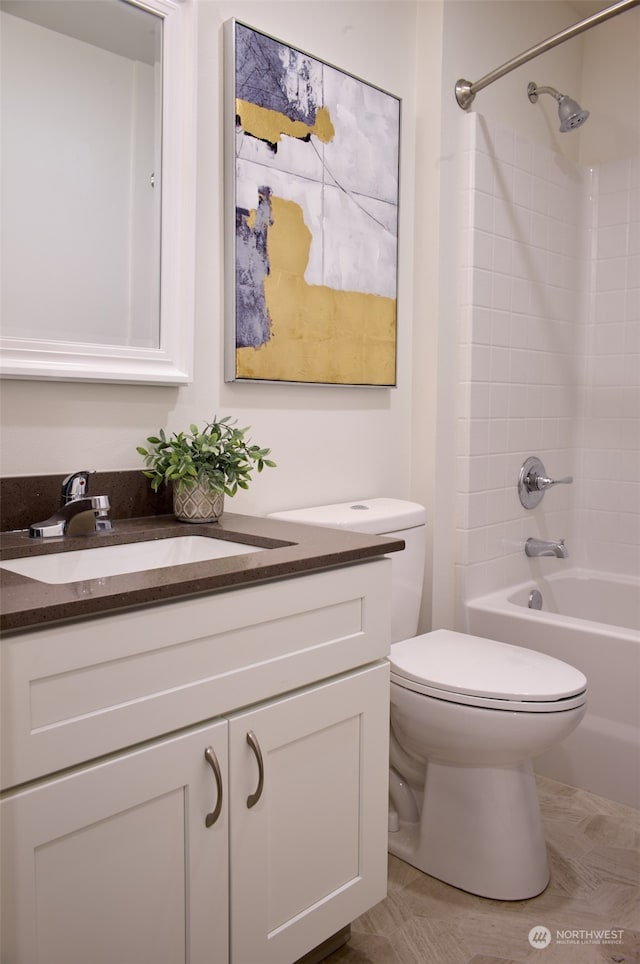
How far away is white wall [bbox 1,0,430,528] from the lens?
1.49 meters

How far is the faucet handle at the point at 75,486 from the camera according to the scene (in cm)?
143

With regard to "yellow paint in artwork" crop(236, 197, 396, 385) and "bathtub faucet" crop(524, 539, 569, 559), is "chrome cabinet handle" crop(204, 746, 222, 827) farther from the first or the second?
"bathtub faucet" crop(524, 539, 569, 559)

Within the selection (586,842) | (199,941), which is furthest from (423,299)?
(199,941)

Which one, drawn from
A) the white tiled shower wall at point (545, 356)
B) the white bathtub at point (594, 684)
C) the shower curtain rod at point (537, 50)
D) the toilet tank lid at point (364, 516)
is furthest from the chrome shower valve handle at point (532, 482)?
the shower curtain rod at point (537, 50)

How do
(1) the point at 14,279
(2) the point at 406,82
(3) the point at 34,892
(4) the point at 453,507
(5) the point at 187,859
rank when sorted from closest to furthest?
(3) the point at 34,892, (5) the point at 187,859, (1) the point at 14,279, (2) the point at 406,82, (4) the point at 453,507

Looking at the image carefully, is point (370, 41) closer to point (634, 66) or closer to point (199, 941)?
point (634, 66)

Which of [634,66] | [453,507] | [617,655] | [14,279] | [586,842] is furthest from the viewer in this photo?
[634,66]

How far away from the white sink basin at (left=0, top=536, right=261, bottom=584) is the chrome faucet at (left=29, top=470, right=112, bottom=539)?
6cm

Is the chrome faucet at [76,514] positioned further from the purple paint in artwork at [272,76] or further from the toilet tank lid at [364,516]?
the purple paint in artwork at [272,76]

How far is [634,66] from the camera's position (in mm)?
2648

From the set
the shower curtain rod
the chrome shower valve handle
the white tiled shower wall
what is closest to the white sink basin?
the white tiled shower wall

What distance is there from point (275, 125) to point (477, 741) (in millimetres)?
1461

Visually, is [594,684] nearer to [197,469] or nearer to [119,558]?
[197,469]

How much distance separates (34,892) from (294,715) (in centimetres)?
46
